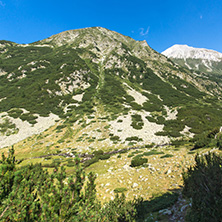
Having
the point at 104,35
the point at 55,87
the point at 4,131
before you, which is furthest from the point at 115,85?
the point at 104,35

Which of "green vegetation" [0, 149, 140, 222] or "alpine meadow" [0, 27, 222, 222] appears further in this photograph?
"alpine meadow" [0, 27, 222, 222]

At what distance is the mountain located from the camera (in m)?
22.4

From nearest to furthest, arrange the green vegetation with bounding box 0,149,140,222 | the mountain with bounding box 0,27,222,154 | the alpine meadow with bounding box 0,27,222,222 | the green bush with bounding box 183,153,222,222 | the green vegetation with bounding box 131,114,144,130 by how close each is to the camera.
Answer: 1. the green vegetation with bounding box 0,149,140,222
2. the green bush with bounding box 183,153,222,222
3. the alpine meadow with bounding box 0,27,222,222
4. the mountain with bounding box 0,27,222,154
5. the green vegetation with bounding box 131,114,144,130

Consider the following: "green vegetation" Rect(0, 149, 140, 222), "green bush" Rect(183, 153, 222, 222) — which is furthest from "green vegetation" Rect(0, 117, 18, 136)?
"green bush" Rect(183, 153, 222, 222)

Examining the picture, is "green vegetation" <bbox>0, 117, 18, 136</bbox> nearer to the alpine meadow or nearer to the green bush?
the alpine meadow

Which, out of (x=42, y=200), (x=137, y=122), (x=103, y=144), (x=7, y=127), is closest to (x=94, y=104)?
(x=137, y=122)

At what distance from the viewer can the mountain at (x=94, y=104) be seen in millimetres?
22422

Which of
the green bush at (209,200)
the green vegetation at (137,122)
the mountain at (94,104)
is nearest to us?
the green bush at (209,200)

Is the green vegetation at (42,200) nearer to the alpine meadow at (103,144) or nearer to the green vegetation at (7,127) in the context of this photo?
the alpine meadow at (103,144)

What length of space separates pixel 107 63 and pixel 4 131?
198 ft

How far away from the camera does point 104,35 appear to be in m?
106

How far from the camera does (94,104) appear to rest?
1449 inches

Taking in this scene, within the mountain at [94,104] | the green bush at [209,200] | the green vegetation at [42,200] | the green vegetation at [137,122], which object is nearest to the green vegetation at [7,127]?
the mountain at [94,104]

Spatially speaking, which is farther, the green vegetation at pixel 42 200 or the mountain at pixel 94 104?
the mountain at pixel 94 104
